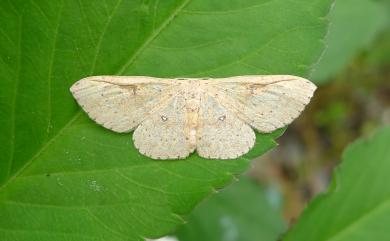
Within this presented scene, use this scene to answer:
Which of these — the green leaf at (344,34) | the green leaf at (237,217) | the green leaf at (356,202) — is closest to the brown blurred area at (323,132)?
the green leaf at (344,34)

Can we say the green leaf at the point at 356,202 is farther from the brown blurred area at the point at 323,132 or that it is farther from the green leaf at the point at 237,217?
the brown blurred area at the point at 323,132

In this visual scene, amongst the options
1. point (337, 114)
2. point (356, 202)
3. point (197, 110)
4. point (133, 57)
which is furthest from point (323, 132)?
point (133, 57)

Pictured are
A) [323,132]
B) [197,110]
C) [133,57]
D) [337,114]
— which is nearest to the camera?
[133,57]

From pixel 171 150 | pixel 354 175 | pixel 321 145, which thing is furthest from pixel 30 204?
pixel 321 145

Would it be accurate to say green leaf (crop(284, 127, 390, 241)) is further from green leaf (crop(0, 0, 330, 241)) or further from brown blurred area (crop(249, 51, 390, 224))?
brown blurred area (crop(249, 51, 390, 224))

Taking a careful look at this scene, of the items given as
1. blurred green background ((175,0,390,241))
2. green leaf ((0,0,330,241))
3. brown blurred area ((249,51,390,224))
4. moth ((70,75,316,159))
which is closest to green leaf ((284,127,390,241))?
moth ((70,75,316,159))

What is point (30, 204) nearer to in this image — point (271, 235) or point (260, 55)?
point (260, 55)

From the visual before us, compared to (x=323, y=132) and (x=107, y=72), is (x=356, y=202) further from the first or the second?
(x=323, y=132)
